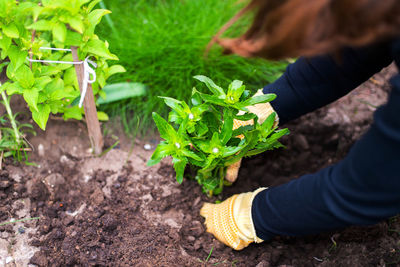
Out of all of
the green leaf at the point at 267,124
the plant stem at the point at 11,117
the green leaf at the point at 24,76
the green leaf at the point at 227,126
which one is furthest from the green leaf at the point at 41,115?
the green leaf at the point at 267,124

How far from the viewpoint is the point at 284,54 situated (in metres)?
0.88

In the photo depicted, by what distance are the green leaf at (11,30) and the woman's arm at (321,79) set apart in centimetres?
90

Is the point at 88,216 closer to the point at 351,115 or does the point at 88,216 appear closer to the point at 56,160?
the point at 56,160

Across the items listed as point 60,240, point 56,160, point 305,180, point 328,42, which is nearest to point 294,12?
point 328,42

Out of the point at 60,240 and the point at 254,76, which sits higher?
the point at 254,76

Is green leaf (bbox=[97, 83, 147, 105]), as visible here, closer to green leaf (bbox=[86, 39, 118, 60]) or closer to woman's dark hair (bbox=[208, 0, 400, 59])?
green leaf (bbox=[86, 39, 118, 60])

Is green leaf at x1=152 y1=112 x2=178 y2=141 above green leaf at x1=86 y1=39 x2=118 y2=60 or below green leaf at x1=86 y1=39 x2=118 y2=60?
below

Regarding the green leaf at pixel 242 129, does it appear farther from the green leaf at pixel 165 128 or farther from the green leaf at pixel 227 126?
the green leaf at pixel 165 128

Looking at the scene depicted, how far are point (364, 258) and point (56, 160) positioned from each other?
1.27 meters

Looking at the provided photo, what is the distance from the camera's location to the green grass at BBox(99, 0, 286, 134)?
1857mm

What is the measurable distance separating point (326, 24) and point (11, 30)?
926 millimetres

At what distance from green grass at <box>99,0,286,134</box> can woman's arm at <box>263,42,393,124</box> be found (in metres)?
0.39

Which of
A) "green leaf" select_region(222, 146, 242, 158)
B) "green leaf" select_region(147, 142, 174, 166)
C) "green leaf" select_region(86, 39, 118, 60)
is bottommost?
"green leaf" select_region(147, 142, 174, 166)

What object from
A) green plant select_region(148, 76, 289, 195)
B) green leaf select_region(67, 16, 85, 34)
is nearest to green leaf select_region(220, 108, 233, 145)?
green plant select_region(148, 76, 289, 195)
